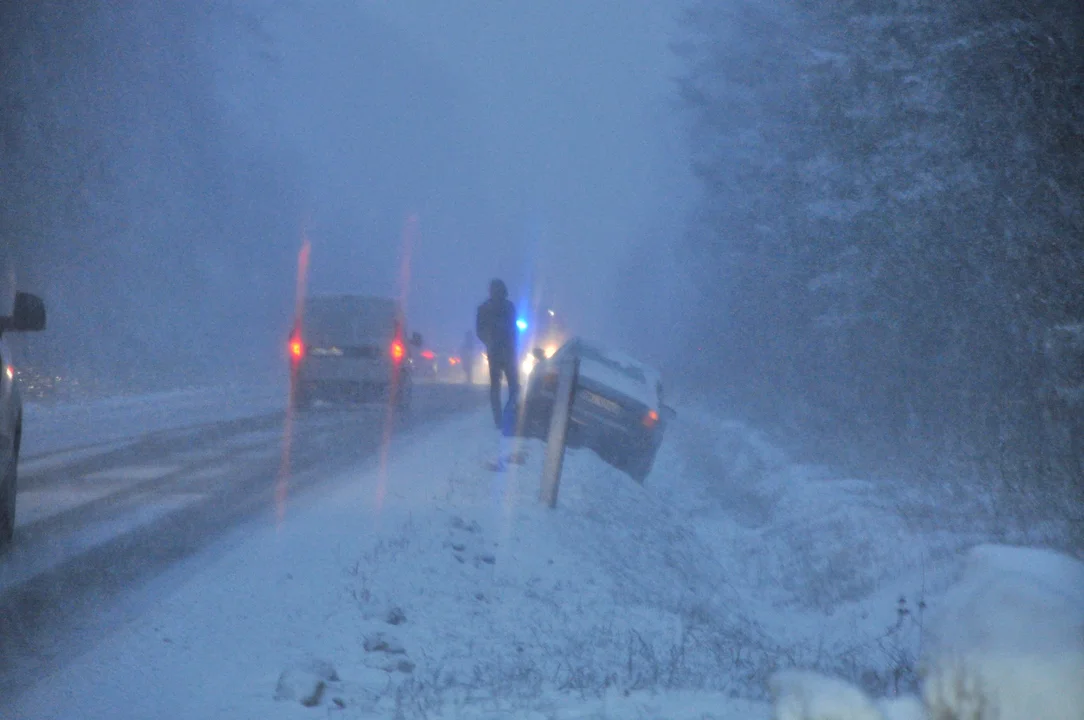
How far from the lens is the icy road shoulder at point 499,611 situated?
527cm

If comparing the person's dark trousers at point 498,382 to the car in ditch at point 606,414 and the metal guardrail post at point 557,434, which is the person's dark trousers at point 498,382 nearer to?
the car in ditch at point 606,414

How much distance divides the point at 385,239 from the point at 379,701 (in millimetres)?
92003

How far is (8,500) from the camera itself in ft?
26.0

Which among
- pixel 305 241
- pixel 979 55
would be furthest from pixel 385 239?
pixel 979 55

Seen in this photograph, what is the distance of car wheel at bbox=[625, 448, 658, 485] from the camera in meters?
15.3

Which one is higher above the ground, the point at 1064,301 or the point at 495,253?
the point at 495,253

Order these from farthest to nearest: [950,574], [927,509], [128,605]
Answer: [927,509]
[950,574]
[128,605]

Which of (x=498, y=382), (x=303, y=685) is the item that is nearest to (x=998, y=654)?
(x=303, y=685)

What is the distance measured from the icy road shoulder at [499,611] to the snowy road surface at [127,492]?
0.44 metres

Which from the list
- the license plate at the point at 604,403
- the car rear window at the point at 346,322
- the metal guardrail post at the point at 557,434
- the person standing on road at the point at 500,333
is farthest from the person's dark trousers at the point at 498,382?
the metal guardrail post at the point at 557,434

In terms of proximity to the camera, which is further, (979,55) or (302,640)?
(979,55)

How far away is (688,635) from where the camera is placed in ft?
24.5

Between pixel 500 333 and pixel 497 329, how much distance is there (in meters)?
0.07

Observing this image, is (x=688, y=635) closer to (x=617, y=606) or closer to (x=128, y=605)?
A: (x=617, y=606)
